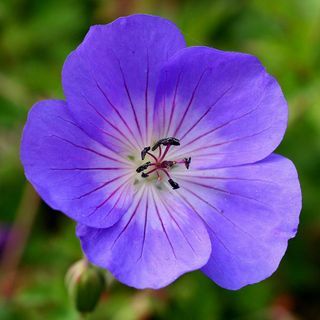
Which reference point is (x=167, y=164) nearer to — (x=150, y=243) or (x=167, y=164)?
(x=167, y=164)

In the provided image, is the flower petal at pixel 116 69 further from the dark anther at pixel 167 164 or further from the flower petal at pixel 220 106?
the dark anther at pixel 167 164

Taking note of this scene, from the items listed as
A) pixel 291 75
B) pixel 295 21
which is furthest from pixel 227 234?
pixel 295 21

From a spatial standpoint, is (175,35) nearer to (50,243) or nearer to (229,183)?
(229,183)

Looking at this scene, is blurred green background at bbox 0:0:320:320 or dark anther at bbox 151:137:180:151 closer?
dark anther at bbox 151:137:180:151

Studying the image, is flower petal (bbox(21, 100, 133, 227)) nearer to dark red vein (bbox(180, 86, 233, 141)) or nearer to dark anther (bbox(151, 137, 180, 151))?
dark anther (bbox(151, 137, 180, 151))

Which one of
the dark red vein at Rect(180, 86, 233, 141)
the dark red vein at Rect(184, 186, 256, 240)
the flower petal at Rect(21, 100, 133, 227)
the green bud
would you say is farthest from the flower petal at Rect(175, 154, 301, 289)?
the green bud
